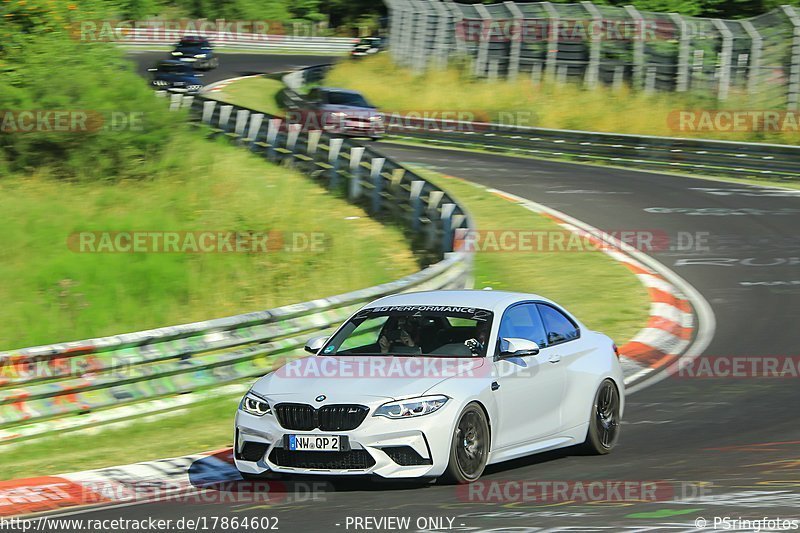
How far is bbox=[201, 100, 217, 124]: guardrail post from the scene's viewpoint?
3114 centimetres

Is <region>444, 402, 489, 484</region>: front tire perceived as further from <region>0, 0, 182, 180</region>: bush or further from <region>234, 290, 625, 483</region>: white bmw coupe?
<region>0, 0, 182, 180</region>: bush

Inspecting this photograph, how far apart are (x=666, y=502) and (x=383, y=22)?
71586 millimetres

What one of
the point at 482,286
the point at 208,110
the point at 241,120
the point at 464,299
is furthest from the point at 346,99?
the point at 464,299

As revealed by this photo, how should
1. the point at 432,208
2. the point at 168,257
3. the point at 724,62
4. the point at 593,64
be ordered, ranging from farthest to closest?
the point at 593,64, the point at 724,62, the point at 432,208, the point at 168,257

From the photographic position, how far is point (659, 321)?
15766 mm

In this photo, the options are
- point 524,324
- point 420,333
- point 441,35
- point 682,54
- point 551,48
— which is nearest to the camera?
point 420,333

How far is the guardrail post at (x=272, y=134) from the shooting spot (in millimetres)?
27625

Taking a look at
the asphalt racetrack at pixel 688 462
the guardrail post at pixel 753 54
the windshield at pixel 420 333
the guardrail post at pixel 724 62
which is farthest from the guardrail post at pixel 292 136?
the windshield at pixel 420 333

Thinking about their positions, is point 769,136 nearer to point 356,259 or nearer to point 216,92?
point 356,259

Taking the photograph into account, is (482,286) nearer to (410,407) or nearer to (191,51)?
(410,407)

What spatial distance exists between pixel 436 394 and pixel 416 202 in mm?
12320

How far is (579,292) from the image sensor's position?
1770 cm

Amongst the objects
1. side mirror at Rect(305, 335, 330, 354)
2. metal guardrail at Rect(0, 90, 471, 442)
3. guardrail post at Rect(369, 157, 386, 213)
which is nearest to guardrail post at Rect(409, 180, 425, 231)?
guardrail post at Rect(369, 157, 386, 213)

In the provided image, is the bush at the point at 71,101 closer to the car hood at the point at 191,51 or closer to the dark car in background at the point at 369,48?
the car hood at the point at 191,51
